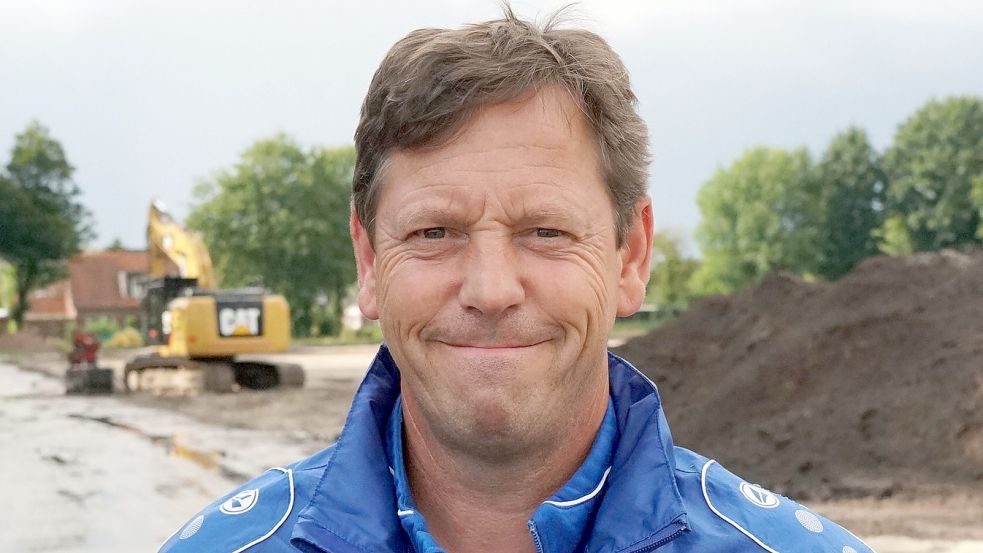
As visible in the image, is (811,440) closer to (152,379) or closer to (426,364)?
Result: (426,364)

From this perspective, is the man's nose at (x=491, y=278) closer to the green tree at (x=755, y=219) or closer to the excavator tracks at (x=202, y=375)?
the excavator tracks at (x=202, y=375)

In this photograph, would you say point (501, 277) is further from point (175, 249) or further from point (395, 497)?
point (175, 249)

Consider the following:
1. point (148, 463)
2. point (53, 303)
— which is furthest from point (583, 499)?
point (53, 303)

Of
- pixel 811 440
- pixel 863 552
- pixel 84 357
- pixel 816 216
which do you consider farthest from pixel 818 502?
pixel 816 216

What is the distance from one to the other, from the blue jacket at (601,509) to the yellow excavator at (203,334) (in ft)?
62.3

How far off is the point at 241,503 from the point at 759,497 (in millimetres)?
858

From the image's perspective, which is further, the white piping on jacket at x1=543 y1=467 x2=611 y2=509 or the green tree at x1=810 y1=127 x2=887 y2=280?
the green tree at x1=810 y1=127 x2=887 y2=280

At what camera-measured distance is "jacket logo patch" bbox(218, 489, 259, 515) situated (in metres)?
1.88

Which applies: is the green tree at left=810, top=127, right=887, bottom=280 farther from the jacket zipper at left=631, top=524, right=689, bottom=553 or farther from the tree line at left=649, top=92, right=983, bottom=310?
the jacket zipper at left=631, top=524, right=689, bottom=553

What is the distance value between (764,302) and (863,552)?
15371mm

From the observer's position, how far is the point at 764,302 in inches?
664

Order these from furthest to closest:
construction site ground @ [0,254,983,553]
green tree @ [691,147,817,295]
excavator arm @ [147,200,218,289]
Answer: green tree @ [691,147,817,295] → excavator arm @ [147,200,218,289] → construction site ground @ [0,254,983,553]

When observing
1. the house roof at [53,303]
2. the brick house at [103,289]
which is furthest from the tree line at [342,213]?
the house roof at [53,303]

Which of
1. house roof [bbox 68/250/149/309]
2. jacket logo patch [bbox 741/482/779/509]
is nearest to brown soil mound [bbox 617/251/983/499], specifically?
jacket logo patch [bbox 741/482/779/509]
